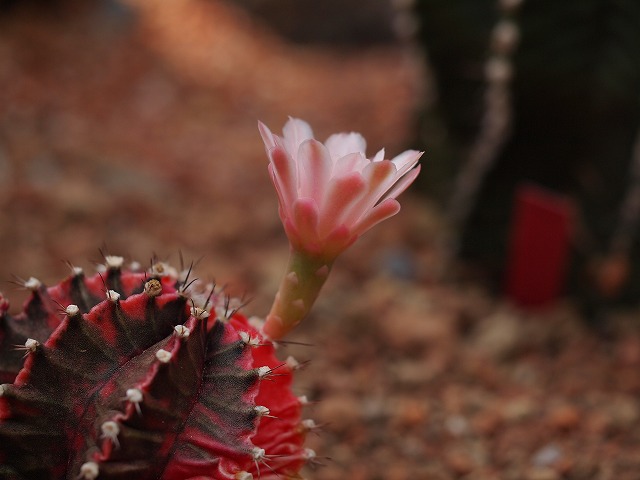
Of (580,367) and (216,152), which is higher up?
(216,152)

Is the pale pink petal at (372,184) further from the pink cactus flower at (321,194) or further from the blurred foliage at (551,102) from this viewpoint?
the blurred foliage at (551,102)

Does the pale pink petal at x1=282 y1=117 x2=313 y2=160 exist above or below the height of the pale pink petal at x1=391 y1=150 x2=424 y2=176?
above

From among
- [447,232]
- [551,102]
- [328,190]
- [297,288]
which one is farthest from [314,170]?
[447,232]

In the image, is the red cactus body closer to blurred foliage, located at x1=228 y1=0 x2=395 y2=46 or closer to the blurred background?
the blurred background

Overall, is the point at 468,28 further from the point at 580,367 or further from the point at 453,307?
the point at 580,367

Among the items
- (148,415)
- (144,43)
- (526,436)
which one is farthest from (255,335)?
(144,43)

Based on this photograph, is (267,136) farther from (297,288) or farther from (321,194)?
(297,288)

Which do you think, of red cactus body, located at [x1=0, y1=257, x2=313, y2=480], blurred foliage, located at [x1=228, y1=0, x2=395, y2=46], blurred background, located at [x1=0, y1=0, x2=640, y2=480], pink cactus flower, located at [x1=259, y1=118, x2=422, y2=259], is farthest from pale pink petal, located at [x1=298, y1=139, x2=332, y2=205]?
blurred foliage, located at [x1=228, y1=0, x2=395, y2=46]
